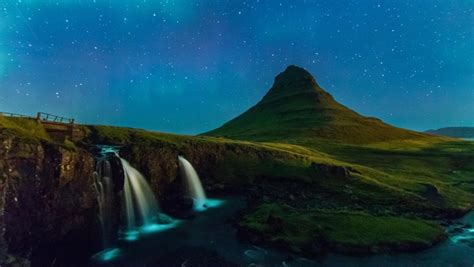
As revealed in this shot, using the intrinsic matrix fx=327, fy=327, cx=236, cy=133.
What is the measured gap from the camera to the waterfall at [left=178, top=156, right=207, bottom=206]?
6521cm

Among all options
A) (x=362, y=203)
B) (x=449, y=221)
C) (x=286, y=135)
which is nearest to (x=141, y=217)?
(x=362, y=203)

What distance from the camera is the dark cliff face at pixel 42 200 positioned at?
109 feet

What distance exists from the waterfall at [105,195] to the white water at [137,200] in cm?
328

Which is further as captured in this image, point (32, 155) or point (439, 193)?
point (439, 193)

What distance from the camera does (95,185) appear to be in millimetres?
43344

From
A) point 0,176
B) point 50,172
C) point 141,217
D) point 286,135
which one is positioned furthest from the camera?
point 286,135

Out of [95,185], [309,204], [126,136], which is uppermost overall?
[126,136]

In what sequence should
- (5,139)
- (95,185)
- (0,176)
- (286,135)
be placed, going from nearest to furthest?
(0,176) → (5,139) → (95,185) → (286,135)

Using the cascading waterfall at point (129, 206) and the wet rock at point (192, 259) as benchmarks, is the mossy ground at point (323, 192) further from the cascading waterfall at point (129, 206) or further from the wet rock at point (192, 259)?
the wet rock at point (192, 259)

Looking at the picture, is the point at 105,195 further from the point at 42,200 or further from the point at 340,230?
the point at 340,230

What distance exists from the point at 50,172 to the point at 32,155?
2.81m

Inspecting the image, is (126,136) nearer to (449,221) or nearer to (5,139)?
(5,139)

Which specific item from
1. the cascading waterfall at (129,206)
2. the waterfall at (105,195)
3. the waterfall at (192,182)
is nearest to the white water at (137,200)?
the cascading waterfall at (129,206)

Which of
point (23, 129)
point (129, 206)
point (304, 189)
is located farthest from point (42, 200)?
point (304, 189)
